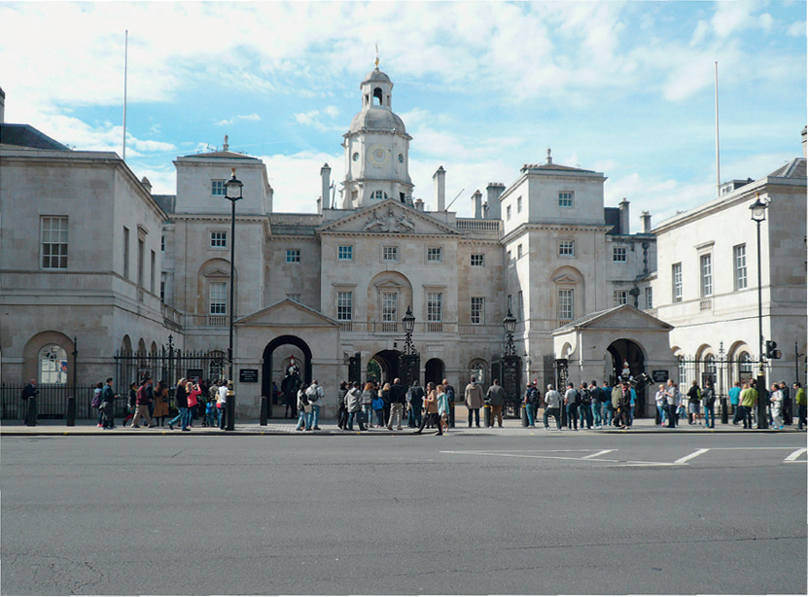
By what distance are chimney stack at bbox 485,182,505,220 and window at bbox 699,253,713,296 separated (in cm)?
2816

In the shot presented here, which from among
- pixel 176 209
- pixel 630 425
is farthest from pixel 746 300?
pixel 176 209

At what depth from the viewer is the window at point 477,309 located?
188 ft

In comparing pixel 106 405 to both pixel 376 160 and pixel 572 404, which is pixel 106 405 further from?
pixel 376 160

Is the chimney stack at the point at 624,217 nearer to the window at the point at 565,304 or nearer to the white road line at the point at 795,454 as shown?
the window at the point at 565,304

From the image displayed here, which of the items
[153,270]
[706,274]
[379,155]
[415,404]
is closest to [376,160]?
[379,155]

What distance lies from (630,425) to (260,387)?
1350cm

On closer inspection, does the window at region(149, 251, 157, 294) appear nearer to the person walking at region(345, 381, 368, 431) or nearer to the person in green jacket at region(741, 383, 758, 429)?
the person walking at region(345, 381, 368, 431)

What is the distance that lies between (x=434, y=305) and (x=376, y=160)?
16.3 m

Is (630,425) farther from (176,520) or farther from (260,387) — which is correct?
(176,520)

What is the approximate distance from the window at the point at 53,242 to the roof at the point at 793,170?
29884 millimetres

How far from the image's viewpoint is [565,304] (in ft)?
172

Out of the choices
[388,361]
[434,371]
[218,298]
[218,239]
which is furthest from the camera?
[388,361]

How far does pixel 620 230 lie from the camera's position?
67000mm

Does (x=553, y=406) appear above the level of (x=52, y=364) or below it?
below
